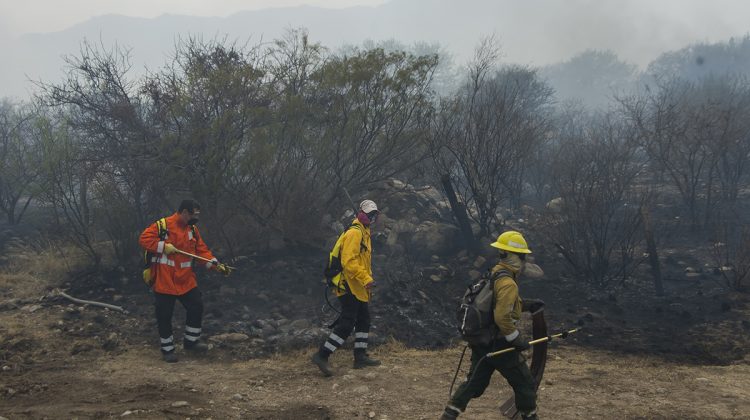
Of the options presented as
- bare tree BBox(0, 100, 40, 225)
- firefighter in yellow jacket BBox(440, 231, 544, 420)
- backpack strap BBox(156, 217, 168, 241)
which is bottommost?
firefighter in yellow jacket BBox(440, 231, 544, 420)

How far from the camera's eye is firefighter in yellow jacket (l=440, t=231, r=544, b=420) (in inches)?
140

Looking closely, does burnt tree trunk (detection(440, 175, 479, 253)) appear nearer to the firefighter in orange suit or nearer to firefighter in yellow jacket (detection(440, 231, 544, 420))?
the firefighter in orange suit

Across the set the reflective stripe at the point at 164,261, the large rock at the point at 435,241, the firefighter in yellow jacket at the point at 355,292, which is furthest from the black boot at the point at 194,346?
the large rock at the point at 435,241

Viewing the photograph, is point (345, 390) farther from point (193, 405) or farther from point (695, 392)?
point (695, 392)

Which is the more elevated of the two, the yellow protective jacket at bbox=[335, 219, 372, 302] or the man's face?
the man's face

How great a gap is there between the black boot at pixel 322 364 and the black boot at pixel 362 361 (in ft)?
1.00

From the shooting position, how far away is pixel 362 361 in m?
5.30

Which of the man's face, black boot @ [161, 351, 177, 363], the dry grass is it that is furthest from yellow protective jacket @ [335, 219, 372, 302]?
the dry grass

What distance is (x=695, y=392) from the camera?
14.6ft

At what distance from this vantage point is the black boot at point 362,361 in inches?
208

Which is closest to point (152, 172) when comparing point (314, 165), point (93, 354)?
point (314, 165)

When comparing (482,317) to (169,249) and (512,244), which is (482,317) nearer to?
(512,244)

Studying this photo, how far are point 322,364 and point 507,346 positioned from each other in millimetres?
Answer: 2025

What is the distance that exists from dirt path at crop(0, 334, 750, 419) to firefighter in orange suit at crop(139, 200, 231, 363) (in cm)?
28
